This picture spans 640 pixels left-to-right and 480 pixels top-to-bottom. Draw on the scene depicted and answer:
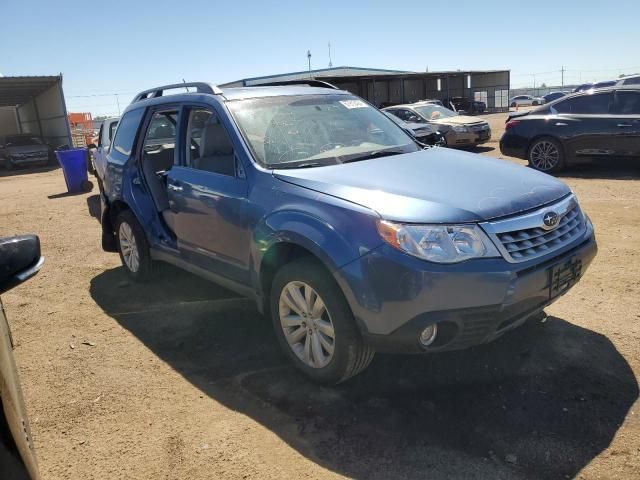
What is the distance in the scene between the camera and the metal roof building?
3588 cm

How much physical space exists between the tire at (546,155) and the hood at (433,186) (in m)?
7.00

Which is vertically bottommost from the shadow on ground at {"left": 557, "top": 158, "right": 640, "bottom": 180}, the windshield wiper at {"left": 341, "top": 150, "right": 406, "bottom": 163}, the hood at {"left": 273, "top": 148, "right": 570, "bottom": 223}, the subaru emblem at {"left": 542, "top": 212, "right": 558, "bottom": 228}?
the shadow on ground at {"left": 557, "top": 158, "right": 640, "bottom": 180}

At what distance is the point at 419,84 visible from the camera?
141ft

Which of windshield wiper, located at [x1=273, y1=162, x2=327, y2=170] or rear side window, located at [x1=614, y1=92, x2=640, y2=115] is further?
rear side window, located at [x1=614, y1=92, x2=640, y2=115]

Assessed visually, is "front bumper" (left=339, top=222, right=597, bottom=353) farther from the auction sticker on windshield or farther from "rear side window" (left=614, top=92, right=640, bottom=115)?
"rear side window" (left=614, top=92, right=640, bottom=115)

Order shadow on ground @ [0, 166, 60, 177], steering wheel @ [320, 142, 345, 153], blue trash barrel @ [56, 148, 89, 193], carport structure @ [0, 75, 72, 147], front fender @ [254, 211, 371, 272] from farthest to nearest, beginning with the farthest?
carport structure @ [0, 75, 72, 147] → shadow on ground @ [0, 166, 60, 177] → blue trash barrel @ [56, 148, 89, 193] → steering wheel @ [320, 142, 345, 153] → front fender @ [254, 211, 371, 272]

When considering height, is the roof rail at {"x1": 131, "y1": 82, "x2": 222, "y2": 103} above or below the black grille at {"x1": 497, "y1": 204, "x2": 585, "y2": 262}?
above

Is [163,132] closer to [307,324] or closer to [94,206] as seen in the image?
[307,324]

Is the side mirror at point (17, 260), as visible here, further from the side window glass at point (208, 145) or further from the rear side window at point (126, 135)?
the rear side window at point (126, 135)

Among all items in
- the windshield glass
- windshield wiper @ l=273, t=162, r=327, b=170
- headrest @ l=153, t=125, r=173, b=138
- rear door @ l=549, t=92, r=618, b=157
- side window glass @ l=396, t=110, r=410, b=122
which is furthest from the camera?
side window glass @ l=396, t=110, r=410, b=122

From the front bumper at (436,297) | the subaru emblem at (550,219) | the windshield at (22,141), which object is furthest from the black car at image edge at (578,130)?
the windshield at (22,141)

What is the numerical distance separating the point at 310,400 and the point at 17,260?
198 cm

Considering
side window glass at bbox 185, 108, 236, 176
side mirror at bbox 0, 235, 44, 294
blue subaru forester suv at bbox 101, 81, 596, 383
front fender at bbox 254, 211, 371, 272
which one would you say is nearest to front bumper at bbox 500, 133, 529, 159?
blue subaru forester suv at bbox 101, 81, 596, 383

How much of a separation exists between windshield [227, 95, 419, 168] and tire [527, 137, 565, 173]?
6.64 meters
